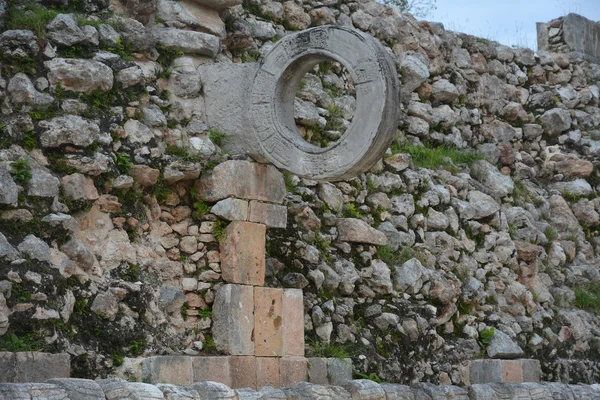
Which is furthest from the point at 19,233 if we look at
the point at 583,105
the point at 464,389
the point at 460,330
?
the point at 583,105

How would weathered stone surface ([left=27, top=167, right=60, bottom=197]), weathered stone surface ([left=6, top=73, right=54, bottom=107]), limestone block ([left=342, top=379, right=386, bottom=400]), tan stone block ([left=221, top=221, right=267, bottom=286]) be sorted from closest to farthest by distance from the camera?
1. limestone block ([left=342, top=379, right=386, bottom=400])
2. weathered stone surface ([left=27, top=167, right=60, bottom=197])
3. weathered stone surface ([left=6, top=73, right=54, bottom=107])
4. tan stone block ([left=221, top=221, right=267, bottom=286])

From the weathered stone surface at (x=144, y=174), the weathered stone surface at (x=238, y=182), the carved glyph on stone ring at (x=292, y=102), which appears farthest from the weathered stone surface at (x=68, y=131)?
the carved glyph on stone ring at (x=292, y=102)

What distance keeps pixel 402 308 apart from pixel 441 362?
0.67 meters

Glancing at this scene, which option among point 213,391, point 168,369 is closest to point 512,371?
point 168,369

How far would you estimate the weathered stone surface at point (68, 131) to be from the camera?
7.39m

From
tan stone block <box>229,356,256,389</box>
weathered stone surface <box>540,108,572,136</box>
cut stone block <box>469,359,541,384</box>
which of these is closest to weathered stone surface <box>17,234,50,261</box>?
tan stone block <box>229,356,256,389</box>

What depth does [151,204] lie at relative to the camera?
26.2ft

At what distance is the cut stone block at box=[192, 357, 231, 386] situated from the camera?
761 centimetres

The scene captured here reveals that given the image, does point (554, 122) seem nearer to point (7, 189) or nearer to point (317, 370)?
point (317, 370)

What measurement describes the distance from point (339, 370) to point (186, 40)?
302 centimetres

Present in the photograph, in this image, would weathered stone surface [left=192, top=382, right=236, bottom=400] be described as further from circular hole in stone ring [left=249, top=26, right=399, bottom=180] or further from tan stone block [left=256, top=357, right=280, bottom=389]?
circular hole in stone ring [left=249, top=26, right=399, bottom=180]

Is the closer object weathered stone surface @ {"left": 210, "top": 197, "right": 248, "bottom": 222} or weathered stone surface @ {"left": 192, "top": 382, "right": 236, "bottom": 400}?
weathered stone surface @ {"left": 192, "top": 382, "right": 236, "bottom": 400}

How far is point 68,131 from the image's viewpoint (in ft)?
24.4

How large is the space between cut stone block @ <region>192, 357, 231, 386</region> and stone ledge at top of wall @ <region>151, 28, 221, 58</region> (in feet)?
8.48
